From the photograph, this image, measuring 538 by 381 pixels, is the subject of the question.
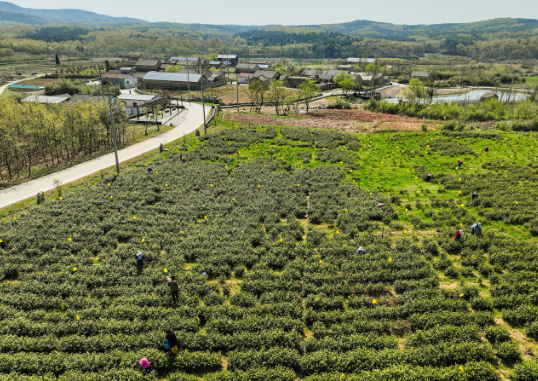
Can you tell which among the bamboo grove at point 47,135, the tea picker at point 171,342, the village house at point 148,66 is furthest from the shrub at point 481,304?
the village house at point 148,66

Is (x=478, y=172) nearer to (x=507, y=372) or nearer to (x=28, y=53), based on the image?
(x=507, y=372)

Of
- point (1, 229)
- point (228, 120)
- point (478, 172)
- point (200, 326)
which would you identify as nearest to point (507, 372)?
point (200, 326)

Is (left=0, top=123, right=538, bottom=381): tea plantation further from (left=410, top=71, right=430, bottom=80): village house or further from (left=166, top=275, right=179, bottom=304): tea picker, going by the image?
(left=410, top=71, right=430, bottom=80): village house

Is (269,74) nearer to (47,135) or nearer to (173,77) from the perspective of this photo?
(173,77)

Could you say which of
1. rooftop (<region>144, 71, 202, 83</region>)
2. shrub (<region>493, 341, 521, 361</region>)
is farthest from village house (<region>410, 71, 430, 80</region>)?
shrub (<region>493, 341, 521, 361</region>)

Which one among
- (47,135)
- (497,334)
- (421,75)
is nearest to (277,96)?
(47,135)
